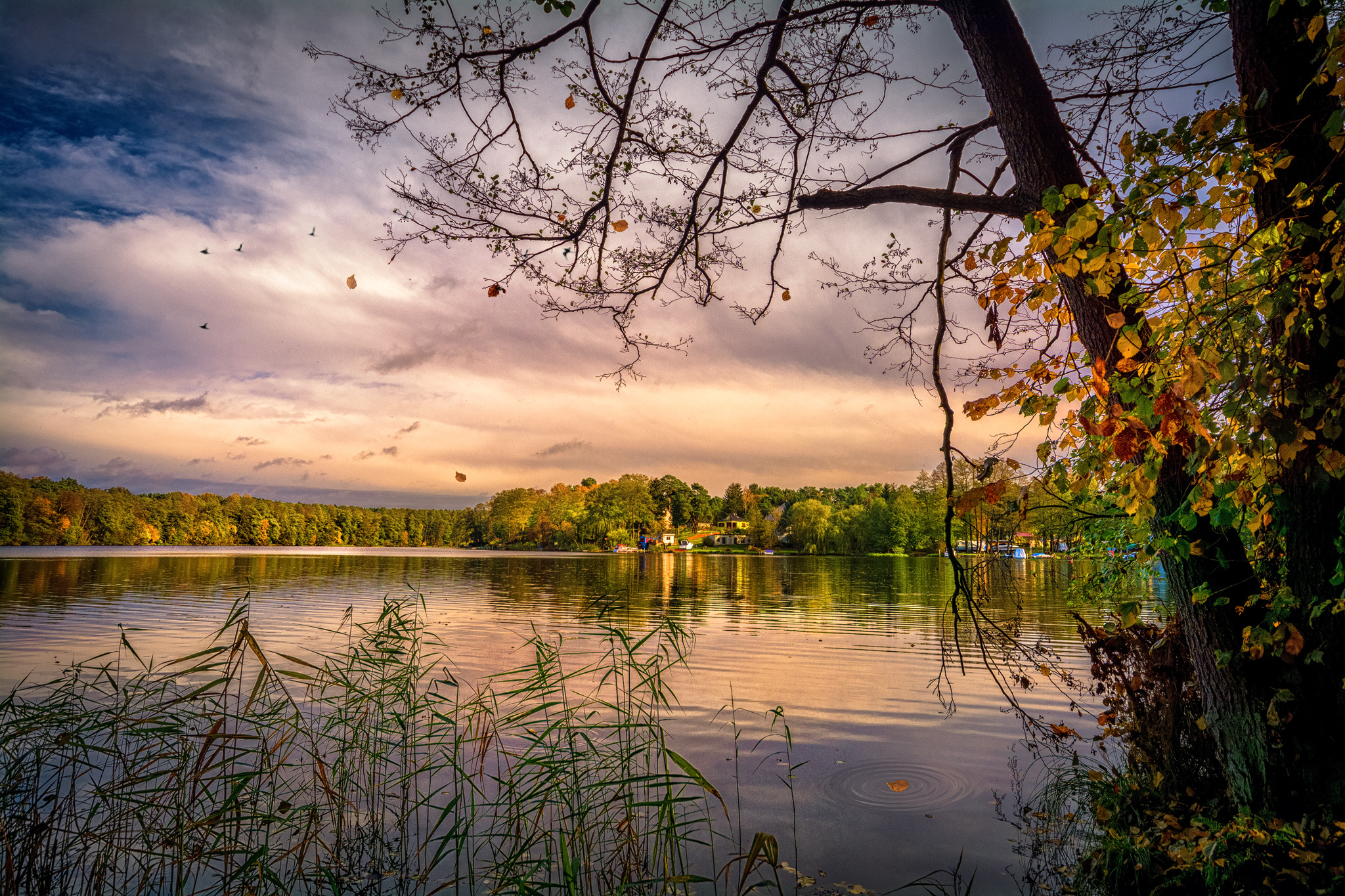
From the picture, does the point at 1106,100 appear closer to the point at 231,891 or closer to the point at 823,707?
the point at 823,707

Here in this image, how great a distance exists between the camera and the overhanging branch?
162 inches

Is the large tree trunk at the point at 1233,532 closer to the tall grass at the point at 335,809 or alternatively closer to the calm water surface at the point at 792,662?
the calm water surface at the point at 792,662

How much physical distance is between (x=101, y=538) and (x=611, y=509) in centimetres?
7014

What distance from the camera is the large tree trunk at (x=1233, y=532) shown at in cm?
341

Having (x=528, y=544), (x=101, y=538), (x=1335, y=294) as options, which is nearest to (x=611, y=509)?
(x=528, y=544)

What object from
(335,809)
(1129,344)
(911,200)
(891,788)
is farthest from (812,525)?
(1129,344)

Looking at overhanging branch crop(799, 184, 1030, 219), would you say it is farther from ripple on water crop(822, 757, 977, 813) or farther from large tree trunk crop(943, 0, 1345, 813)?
ripple on water crop(822, 757, 977, 813)

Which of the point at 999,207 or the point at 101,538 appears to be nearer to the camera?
Result: the point at 999,207

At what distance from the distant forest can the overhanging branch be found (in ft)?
151

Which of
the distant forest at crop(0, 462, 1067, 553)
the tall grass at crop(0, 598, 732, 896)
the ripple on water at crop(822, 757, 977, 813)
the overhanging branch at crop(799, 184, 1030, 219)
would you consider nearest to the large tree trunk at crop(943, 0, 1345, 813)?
the overhanging branch at crop(799, 184, 1030, 219)

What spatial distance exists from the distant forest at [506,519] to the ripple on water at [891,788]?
140 feet

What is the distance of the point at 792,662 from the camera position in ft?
42.3

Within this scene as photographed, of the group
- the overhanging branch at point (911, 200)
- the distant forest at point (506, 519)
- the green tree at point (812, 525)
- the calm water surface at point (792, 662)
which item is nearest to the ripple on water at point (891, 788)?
the calm water surface at point (792, 662)

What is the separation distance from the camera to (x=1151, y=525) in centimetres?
405
